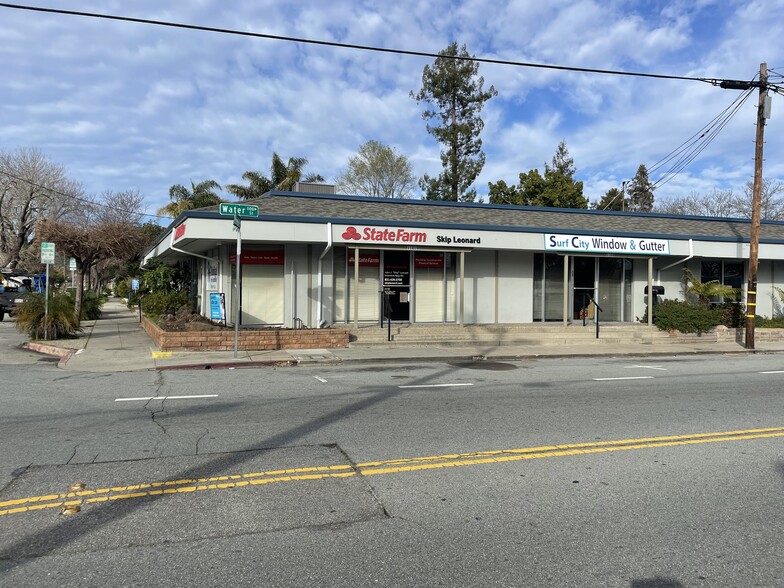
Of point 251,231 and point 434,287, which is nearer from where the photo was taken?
point 251,231

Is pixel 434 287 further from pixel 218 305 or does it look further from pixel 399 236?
pixel 218 305

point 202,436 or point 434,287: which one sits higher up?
point 434,287

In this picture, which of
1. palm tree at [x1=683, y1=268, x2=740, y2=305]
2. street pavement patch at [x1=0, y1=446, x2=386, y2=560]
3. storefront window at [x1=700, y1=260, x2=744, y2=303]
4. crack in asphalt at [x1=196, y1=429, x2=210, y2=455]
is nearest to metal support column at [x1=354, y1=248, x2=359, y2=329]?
crack in asphalt at [x1=196, y1=429, x2=210, y2=455]

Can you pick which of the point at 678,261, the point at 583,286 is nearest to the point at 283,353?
the point at 583,286

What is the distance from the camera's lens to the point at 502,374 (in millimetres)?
12188

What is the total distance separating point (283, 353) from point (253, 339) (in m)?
1.07

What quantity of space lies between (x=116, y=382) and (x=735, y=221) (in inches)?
1023

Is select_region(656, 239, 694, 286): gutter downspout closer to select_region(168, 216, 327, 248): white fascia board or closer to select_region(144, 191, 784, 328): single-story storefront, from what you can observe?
select_region(144, 191, 784, 328): single-story storefront

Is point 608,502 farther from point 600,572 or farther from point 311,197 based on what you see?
point 311,197

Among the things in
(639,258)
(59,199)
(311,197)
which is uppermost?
(59,199)

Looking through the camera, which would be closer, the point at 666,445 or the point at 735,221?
the point at 666,445

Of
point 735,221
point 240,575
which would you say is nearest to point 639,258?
point 735,221

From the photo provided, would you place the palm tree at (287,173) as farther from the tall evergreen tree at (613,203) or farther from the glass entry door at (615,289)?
the tall evergreen tree at (613,203)

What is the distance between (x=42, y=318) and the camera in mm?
17312
